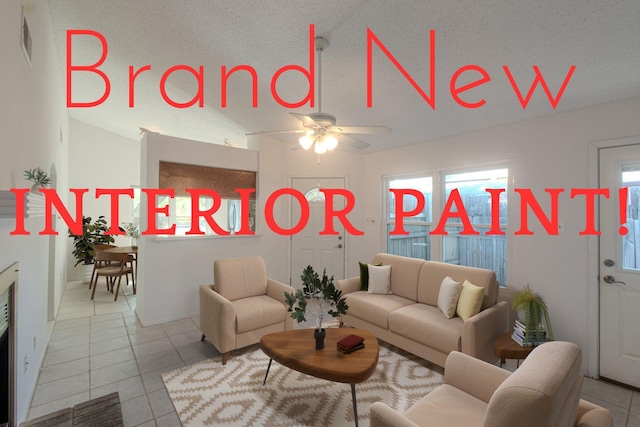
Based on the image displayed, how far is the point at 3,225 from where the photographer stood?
62.8 inches

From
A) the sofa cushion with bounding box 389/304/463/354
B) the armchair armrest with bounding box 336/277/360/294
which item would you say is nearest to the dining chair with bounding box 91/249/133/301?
the armchair armrest with bounding box 336/277/360/294

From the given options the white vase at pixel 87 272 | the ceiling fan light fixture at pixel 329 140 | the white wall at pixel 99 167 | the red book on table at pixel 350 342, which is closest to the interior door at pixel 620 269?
the red book on table at pixel 350 342

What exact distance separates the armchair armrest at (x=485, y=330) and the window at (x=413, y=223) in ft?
4.64

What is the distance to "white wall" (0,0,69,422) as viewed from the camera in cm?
160

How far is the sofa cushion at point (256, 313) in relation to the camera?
280 centimetres

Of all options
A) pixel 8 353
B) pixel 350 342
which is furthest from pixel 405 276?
pixel 8 353

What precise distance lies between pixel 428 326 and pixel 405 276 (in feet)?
2.95

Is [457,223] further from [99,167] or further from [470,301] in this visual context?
[99,167]

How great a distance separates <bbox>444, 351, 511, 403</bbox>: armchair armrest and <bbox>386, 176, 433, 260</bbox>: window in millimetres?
2446

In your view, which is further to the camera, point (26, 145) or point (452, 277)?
point (452, 277)

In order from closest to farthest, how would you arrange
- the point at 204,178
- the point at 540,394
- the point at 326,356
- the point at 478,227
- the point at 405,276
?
the point at 540,394 → the point at 326,356 → the point at 405,276 → the point at 478,227 → the point at 204,178

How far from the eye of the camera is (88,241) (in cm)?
558

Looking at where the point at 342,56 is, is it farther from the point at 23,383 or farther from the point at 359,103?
the point at 23,383

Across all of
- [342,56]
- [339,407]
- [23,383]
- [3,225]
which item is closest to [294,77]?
[342,56]
